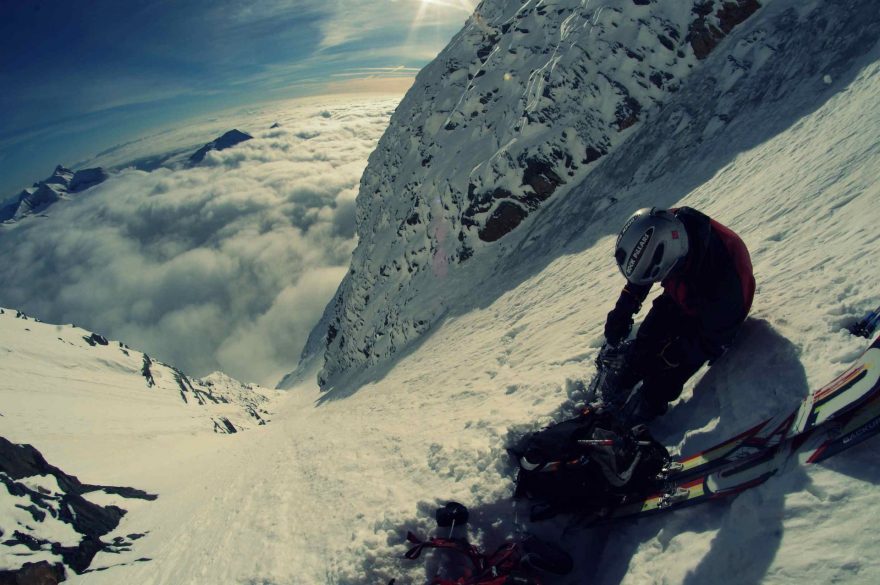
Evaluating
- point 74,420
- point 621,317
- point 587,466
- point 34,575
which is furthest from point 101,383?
point 587,466

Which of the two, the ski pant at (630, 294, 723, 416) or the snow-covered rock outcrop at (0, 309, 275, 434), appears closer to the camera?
the ski pant at (630, 294, 723, 416)

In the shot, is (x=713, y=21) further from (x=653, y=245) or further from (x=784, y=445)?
(x=784, y=445)

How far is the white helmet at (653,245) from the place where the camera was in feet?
15.0

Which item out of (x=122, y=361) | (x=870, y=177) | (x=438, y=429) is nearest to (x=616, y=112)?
(x=870, y=177)

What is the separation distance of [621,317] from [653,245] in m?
1.18

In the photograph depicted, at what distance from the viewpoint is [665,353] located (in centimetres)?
480

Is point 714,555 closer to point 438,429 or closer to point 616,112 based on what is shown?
point 438,429

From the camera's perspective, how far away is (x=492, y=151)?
31.0m

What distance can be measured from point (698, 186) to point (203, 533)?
1630cm

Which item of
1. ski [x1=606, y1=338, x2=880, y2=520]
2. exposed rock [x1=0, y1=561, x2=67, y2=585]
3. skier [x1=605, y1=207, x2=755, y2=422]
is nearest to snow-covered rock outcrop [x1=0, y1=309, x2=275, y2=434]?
exposed rock [x1=0, y1=561, x2=67, y2=585]

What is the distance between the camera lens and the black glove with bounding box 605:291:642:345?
17.6ft

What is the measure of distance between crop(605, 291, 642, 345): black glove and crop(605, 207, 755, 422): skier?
0.46 m

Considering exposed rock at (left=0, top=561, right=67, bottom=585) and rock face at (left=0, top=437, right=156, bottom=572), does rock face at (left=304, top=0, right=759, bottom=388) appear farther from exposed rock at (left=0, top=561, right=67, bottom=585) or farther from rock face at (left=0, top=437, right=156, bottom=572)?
exposed rock at (left=0, top=561, right=67, bottom=585)

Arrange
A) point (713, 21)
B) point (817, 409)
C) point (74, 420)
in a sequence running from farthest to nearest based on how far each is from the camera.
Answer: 1. point (74, 420)
2. point (713, 21)
3. point (817, 409)
